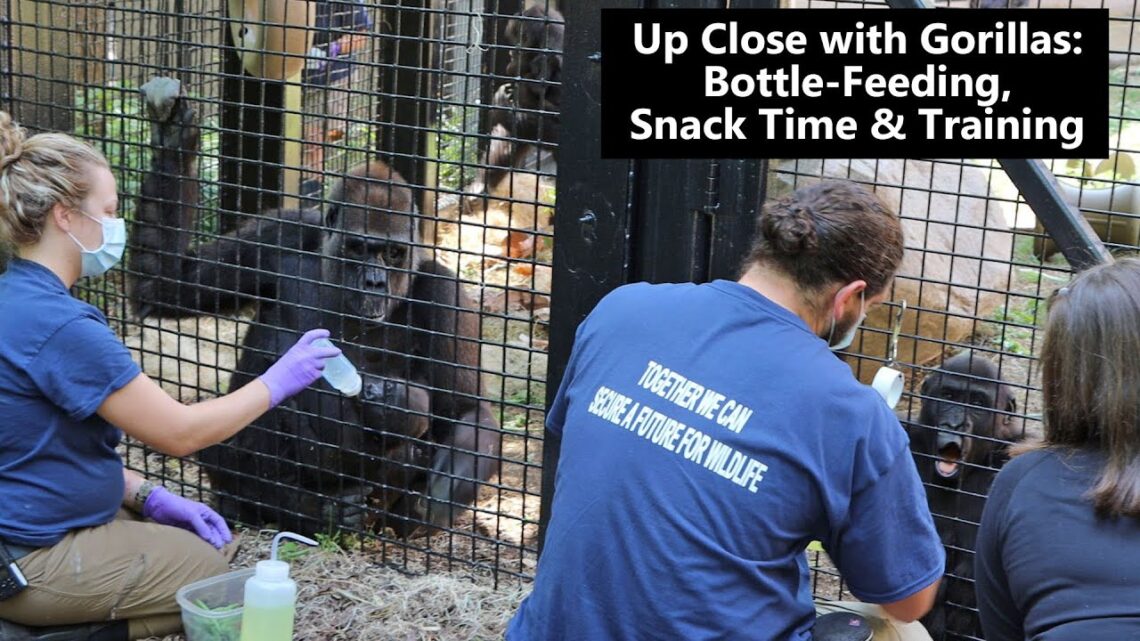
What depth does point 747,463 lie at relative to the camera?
8.11 ft

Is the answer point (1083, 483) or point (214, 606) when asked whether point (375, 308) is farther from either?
point (1083, 483)

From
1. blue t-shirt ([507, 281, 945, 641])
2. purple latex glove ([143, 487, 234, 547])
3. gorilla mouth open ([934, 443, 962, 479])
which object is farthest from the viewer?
gorilla mouth open ([934, 443, 962, 479])

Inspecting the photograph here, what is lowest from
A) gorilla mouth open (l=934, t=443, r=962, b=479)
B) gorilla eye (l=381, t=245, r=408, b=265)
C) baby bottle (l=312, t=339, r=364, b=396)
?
gorilla mouth open (l=934, t=443, r=962, b=479)

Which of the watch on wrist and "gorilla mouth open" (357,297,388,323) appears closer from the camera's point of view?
the watch on wrist

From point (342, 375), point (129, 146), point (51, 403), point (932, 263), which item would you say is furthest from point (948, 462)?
point (129, 146)

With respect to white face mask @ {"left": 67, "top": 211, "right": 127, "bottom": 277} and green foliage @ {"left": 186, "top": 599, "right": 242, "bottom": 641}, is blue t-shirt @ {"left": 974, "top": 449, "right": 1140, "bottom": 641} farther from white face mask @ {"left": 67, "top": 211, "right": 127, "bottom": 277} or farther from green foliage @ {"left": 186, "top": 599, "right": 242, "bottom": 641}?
white face mask @ {"left": 67, "top": 211, "right": 127, "bottom": 277}

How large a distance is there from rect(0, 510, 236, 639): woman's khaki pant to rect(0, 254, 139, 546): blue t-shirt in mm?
69

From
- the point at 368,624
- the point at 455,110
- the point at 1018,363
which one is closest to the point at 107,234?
the point at 368,624

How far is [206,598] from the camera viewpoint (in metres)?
3.72

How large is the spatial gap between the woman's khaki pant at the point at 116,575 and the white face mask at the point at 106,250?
0.72m

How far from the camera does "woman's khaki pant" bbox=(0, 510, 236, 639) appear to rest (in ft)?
11.3

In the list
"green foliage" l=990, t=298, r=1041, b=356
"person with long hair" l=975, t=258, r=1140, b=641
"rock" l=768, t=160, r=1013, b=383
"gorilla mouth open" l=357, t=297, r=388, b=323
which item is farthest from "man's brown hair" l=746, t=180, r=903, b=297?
"green foliage" l=990, t=298, r=1041, b=356

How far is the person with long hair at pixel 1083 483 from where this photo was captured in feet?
7.44

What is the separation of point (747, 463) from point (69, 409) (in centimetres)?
180
